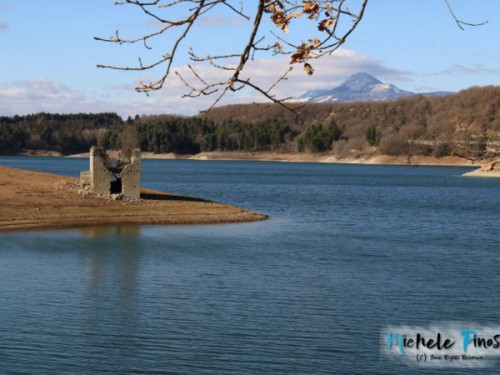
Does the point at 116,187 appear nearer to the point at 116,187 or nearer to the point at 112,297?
the point at 116,187

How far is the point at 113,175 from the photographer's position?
48.1 metres

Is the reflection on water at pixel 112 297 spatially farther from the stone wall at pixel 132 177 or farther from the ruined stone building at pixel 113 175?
the ruined stone building at pixel 113 175

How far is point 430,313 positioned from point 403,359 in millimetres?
4453

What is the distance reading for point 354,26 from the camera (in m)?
5.49

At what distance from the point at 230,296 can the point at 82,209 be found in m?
23.5

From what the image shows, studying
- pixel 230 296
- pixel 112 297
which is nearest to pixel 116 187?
pixel 112 297

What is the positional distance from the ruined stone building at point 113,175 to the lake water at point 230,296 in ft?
16.1

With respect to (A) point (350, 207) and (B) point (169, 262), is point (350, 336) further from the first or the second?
(A) point (350, 207)

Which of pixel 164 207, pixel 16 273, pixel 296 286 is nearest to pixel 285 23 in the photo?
pixel 296 286

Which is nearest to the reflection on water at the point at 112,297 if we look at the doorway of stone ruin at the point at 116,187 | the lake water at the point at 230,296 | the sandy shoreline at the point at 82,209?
the lake water at the point at 230,296

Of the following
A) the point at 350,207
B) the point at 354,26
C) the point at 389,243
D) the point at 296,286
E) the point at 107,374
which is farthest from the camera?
the point at 350,207

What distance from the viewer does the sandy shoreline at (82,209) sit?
4359 centimetres

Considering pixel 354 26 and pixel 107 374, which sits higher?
pixel 354 26

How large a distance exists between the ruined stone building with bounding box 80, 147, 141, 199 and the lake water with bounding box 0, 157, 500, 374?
16.1ft
